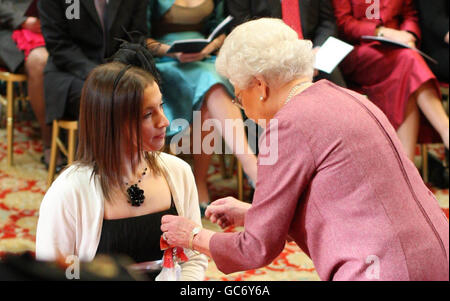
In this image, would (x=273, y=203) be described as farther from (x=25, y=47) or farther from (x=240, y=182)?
(x=25, y=47)

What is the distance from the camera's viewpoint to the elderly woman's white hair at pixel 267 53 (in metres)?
1.57

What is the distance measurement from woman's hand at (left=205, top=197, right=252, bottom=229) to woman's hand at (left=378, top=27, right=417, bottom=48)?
4.27 feet

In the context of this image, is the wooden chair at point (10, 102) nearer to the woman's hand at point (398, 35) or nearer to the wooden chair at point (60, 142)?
the wooden chair at point (60, 142)

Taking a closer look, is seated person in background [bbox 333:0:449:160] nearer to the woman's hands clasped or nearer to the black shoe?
the black shoe

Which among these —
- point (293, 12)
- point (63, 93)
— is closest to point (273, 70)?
point (293, 12)

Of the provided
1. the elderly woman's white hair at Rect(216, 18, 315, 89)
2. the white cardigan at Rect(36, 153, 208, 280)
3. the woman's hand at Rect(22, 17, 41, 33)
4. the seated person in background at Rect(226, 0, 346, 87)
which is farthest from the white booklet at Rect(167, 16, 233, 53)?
the woman's hand at Rect(22, 17, 41, 33)

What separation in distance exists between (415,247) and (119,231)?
0.78 meters

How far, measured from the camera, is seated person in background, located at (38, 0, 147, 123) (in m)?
2.17

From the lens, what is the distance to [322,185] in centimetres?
150

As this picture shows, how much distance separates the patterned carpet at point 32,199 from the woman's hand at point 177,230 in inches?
13.4

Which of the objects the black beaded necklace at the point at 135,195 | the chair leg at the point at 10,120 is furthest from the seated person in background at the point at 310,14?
the chair leg at the point at 10,120

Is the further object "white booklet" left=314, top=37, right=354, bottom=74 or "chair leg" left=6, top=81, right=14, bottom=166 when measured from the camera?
"chair leg" left=6, top=81, right=14, bottom=166

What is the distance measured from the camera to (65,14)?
2633 millimetres
